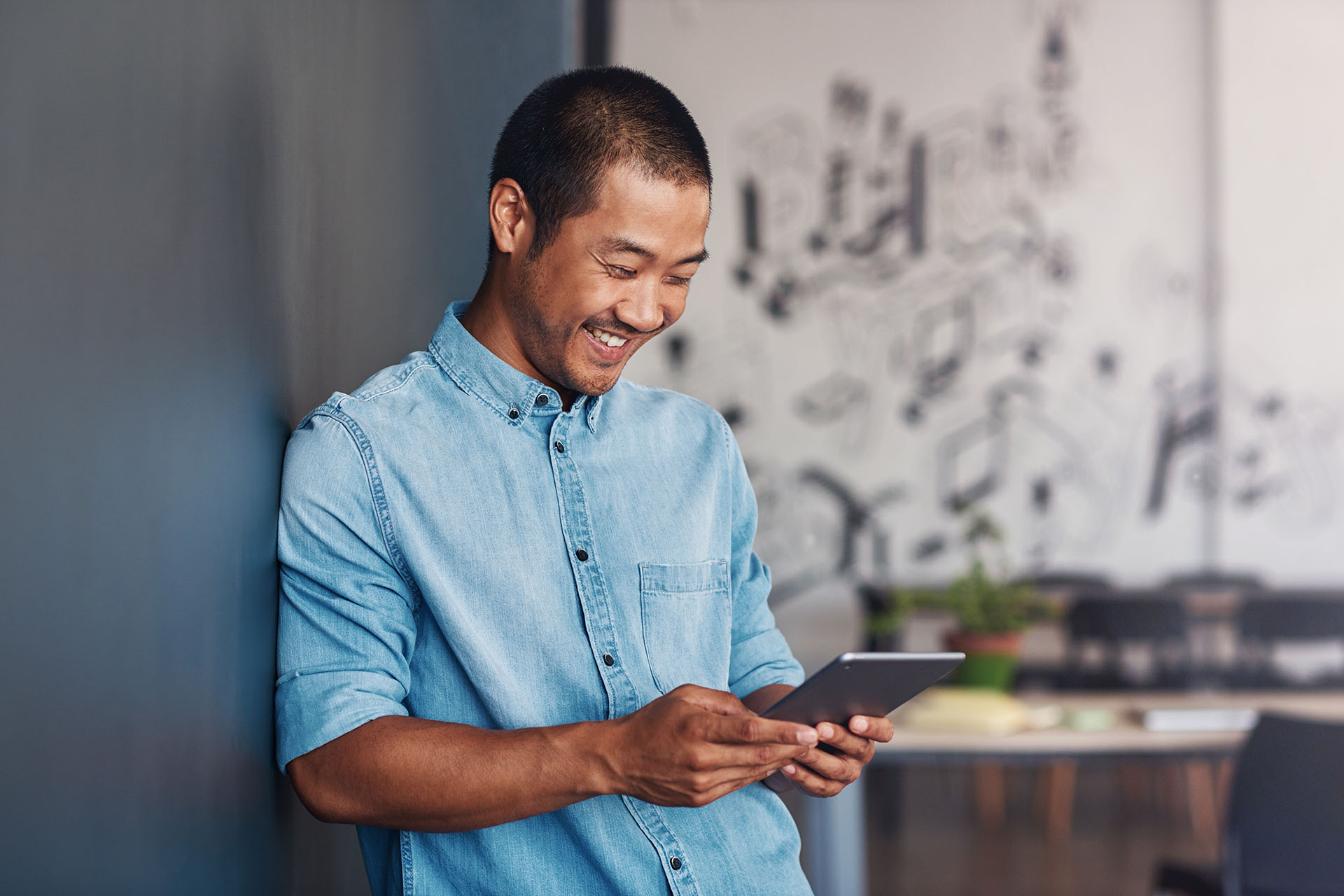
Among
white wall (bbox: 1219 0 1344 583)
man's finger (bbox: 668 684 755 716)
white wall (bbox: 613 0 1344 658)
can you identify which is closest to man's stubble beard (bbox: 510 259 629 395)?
man's finger (bbox: 668 684 755 716)

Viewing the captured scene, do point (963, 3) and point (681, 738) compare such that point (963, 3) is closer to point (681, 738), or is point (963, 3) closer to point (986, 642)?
point (986, 642)

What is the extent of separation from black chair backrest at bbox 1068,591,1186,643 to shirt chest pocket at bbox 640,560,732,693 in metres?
4.10

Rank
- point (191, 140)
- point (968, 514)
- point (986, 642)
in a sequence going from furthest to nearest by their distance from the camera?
point (968, 514) < point (986, 642) < point (191, 140)

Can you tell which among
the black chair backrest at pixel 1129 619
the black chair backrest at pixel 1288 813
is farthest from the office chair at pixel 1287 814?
the black chair backrest at pixel 1129 619

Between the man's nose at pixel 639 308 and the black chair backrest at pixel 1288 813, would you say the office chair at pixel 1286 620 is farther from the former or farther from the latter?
the man's nose at pixel 639 308

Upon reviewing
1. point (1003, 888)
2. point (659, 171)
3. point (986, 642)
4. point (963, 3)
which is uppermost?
point (963, 3)

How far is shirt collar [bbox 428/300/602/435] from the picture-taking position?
1.22 meters

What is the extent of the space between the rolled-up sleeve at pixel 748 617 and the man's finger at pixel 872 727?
9.6 inches

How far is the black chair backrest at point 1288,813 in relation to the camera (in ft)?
7.37

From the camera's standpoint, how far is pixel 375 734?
1.01 m

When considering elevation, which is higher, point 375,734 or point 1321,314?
point 1321,314

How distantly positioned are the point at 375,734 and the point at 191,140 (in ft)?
1.76

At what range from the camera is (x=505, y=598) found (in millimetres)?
1129

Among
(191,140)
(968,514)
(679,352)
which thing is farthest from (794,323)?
(191,140)
